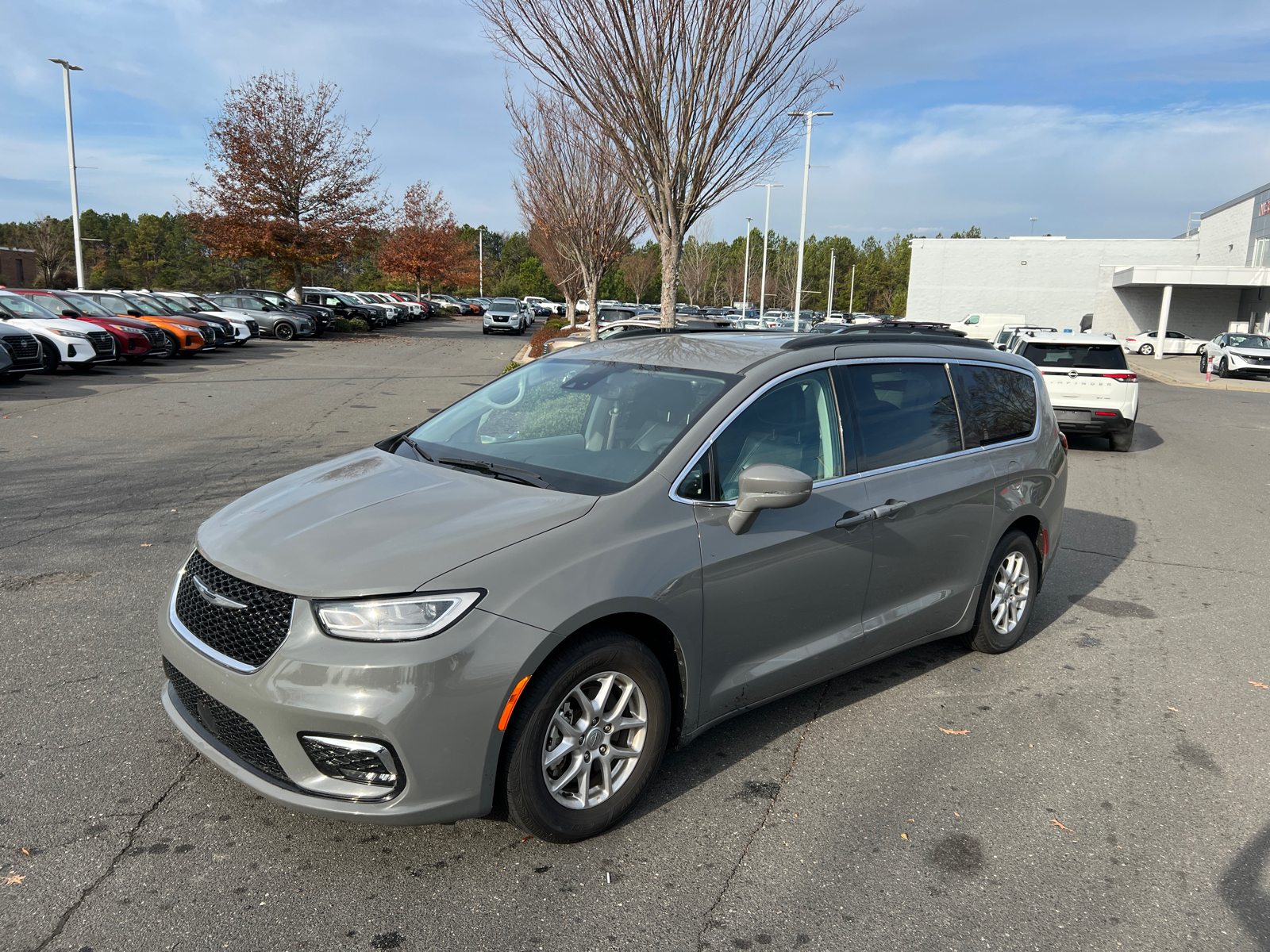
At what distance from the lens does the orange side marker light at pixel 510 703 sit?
2783 millimetres

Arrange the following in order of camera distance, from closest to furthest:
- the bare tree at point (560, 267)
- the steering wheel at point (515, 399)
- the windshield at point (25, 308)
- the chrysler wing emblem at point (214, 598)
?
the chrysler wing emblem at point (214, 598) < the steering wheel at point (515, 399) < the windshield at point (25, 308) < the bare tree at point (560, 267)

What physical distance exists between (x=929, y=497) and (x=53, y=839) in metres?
3.71

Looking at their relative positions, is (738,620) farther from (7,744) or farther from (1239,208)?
(1239,208)

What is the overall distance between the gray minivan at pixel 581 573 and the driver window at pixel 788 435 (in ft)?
0.04

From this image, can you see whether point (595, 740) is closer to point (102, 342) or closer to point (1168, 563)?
point (1168, 563)

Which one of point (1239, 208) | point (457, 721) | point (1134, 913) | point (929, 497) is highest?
point (1239, 208)

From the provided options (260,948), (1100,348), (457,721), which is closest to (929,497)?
(457,721)

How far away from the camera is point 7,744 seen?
143 inches

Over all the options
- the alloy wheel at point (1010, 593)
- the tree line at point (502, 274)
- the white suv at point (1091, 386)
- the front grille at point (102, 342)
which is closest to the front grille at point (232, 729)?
the alloy wheel at point (1010, 593)

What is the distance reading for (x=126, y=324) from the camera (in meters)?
20.4

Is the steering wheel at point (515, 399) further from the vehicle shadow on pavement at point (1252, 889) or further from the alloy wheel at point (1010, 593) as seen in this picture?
the vehicle shadow on pavement at point (1252, 889)

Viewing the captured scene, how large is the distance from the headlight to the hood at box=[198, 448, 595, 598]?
4 centimetres

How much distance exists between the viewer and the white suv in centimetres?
1253

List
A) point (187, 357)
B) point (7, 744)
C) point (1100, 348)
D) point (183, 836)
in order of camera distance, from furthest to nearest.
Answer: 1. point (187, 357)
2. point (1100, 348)
3. point (7, 744)
4. point (183, 836)
